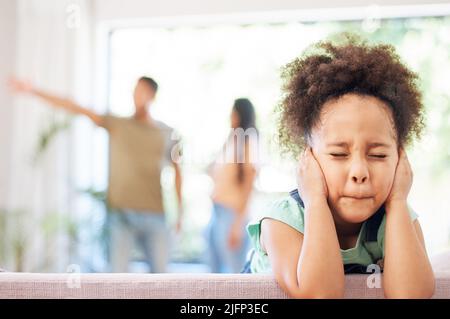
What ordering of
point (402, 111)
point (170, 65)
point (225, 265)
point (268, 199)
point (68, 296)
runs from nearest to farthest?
point (68, 296) < point (402, 111) < point (268, 199) < point (225, 265) < point (170, 65)

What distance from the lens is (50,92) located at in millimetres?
1231

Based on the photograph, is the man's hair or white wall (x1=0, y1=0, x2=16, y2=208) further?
the man's hair

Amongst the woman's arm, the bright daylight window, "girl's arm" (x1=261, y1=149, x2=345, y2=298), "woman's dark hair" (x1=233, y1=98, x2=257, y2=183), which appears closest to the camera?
"girl's arm" (x1=261, y1=149, x2=345, y2=298)

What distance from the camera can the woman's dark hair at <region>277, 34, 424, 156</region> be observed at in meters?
0.83

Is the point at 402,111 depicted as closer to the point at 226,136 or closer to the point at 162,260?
the point at 226,136

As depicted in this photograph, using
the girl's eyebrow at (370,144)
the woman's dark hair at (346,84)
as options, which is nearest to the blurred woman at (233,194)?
the woman's dark hair at (346,84)

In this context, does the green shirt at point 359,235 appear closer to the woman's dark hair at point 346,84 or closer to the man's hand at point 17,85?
the woman's dark hair at point 346,84

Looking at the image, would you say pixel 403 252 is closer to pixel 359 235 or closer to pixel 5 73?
pixel 359 235

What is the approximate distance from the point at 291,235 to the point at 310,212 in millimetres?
42

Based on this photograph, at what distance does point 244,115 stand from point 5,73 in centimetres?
44

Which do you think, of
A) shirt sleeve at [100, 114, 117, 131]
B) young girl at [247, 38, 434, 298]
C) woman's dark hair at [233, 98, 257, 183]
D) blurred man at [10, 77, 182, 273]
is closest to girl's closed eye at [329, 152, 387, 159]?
young girl at [247, 38, 434, 298]

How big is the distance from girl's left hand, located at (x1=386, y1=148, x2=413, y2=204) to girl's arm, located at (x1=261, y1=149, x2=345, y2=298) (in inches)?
3.6

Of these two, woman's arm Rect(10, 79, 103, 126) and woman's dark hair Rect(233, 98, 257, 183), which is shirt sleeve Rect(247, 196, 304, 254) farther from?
woman's arm Rect(10, 79, 103, 126)

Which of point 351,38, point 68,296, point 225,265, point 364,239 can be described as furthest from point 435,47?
point 68,296
